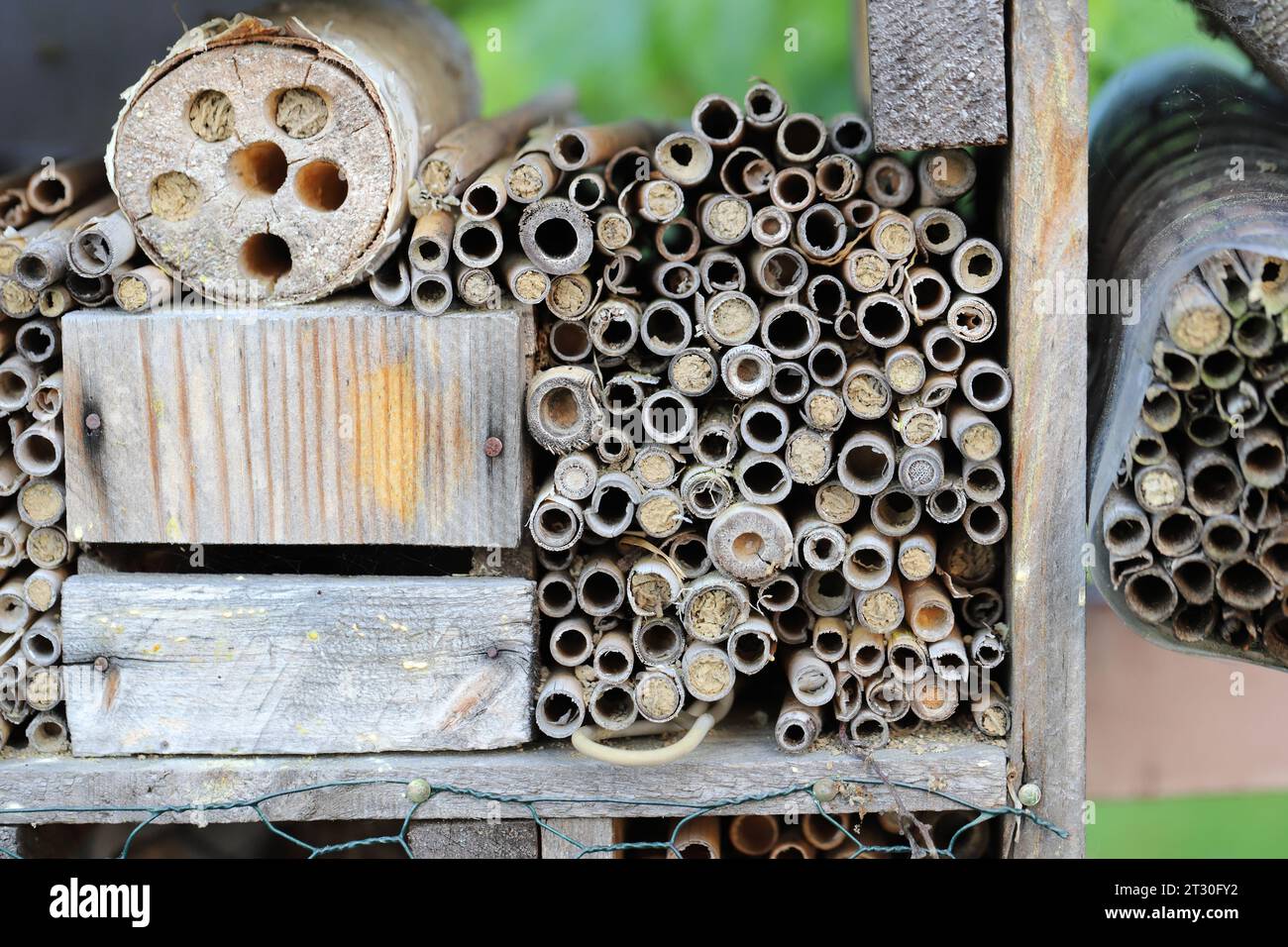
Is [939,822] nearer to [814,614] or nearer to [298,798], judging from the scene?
[814,614]

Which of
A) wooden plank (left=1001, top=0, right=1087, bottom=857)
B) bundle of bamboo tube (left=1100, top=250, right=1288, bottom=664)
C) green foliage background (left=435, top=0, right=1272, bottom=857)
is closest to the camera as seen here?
bundle of bamboo tube (left=1100, top=250, right=1288, bottom=664)

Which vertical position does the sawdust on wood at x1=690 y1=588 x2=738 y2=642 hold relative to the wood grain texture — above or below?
below

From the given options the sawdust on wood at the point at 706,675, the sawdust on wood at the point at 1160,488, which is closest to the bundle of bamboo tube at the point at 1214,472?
the sawdust on wood at the point at 1160,488

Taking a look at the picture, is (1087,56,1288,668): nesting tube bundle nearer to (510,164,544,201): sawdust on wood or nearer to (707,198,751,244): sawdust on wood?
(707,198,751,244): sawdust on wood

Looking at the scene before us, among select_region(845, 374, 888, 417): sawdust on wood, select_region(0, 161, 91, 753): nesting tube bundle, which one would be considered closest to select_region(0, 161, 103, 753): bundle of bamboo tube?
select_region(0, 161, 91, 753): nesting tube bundle

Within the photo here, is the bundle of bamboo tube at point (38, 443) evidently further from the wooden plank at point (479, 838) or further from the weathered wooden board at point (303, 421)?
the wooden plank at point (479, 838)

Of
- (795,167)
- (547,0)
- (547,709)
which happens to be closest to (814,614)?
(547,709)
